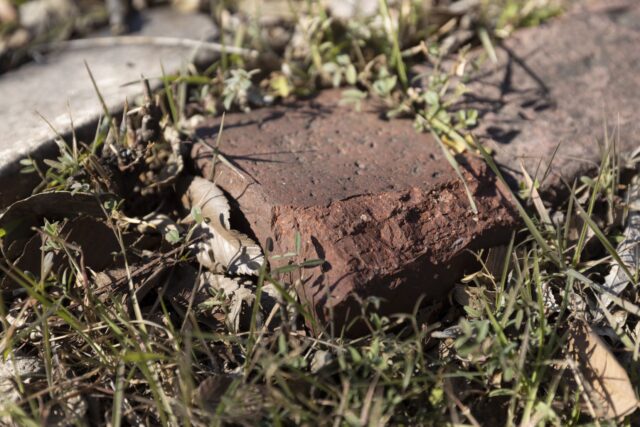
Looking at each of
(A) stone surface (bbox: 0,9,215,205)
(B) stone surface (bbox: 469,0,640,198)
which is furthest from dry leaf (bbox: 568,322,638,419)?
(A) stone surface (bbox: 0,9,215,205)

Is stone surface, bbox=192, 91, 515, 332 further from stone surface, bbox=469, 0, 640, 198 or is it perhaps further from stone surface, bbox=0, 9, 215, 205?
stone surface, bbox=0, 9, 215, 205

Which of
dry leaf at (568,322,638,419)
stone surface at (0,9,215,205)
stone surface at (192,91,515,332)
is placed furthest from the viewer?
stone surface at (0,9,215,205)

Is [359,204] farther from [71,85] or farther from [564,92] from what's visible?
[71,85]

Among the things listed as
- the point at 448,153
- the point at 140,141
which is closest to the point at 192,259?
the point at 140,141

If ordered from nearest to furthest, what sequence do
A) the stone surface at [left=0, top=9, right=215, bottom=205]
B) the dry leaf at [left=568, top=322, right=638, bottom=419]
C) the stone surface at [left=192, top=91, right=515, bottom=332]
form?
1. the dry leaf at [left=568, top=322, right=638, bottom=419]
2. the stone surface at [left=192, top=91, right=515, bottom=332]
3. the stone surface at [left=0, top=9, right=215, bottom=205]

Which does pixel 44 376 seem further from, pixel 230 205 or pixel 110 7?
pixel 110 7

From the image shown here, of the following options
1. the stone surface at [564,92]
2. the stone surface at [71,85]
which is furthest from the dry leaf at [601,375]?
the stone surface at [71,85]

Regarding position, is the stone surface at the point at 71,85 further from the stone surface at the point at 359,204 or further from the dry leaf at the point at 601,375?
the dry leaf at the point at 601,375
